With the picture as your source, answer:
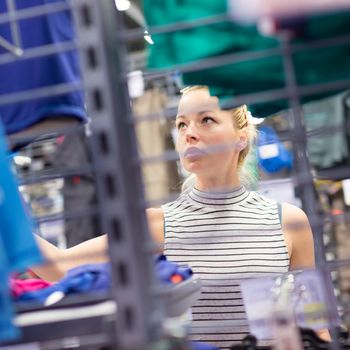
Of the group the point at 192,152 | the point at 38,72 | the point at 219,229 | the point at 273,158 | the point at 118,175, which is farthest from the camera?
the point at 273,158

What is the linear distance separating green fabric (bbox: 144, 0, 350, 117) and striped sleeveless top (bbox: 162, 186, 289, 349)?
429 millimetres

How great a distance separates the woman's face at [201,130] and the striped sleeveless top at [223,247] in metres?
0.09

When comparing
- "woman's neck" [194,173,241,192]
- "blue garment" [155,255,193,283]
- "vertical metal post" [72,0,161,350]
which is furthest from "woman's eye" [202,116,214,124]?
"vertical metal post" [72,0,161,350]

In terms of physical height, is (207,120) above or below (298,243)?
above

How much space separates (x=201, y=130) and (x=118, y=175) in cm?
69

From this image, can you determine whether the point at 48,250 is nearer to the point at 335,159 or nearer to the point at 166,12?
the point at 166,12

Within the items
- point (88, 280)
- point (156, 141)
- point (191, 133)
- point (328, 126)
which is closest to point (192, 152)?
point (191, 133)

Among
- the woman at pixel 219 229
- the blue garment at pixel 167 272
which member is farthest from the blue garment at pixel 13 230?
the woman at pixel 219 229

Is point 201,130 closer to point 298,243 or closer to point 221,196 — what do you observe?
point 221,196

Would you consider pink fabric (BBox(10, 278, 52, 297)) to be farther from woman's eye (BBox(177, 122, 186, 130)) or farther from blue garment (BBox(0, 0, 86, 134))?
woman's eye (BBox(177, 122, 186, 130))

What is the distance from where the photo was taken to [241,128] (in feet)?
5.59

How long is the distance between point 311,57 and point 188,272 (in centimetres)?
40

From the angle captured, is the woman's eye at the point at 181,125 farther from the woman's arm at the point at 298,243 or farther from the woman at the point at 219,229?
the woman's arm at the point at 298,243

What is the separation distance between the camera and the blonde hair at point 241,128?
166 cm
